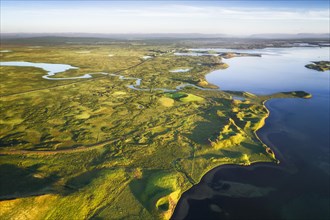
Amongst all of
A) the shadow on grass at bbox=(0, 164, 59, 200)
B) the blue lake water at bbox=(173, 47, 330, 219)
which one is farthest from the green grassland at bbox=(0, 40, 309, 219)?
the blue lake water at bbox=(173, 47, 330, 219)

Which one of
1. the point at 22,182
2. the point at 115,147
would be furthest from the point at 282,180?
the point at 22,182

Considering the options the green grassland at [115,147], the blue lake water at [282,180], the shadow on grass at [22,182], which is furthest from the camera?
the shadow on grass at [22,182]

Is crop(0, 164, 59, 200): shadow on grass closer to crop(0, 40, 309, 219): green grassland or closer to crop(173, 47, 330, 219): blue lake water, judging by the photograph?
crop(0, 40, 309, 219): green grassland

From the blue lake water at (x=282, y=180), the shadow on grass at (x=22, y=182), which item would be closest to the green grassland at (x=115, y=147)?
the shadow on grass at (x=22, y=182)

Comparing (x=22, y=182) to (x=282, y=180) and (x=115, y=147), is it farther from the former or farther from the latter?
(x=282, y=180)

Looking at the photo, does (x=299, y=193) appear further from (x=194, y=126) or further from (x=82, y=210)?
(x=82, y=210)

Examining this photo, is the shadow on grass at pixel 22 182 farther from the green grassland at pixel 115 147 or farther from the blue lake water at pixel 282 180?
the blue lake water at pixel 282 180

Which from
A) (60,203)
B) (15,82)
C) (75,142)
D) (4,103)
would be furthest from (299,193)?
(15,82)

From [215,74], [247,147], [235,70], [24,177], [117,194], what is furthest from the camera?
[235,70]
